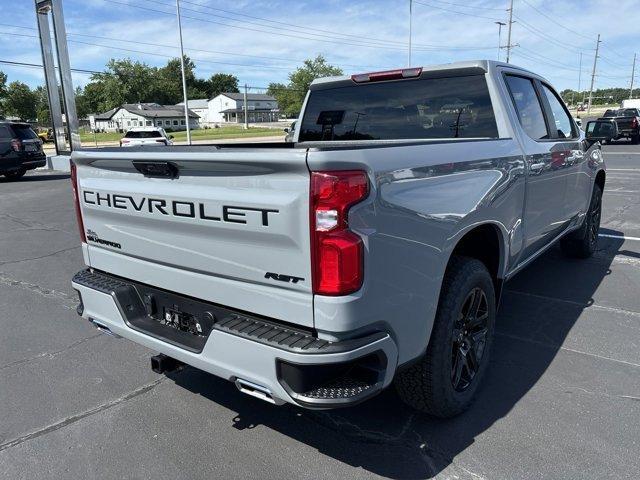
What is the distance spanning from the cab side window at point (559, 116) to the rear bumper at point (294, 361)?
3.34 m

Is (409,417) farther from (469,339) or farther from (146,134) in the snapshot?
(146,134)

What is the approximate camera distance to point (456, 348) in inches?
115

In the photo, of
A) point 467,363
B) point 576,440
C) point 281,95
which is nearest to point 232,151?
point 467,363

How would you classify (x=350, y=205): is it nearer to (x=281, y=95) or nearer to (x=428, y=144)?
(x=428, y=144)

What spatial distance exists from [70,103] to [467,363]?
1744 cm

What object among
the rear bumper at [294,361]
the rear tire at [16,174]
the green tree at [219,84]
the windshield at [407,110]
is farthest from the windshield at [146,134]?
the green tree at [219,84]

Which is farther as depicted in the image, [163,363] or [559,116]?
[559,116]

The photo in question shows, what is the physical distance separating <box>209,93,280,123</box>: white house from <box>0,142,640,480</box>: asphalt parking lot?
126965 millimetres

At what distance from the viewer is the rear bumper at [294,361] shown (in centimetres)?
207

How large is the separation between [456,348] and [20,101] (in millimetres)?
107718

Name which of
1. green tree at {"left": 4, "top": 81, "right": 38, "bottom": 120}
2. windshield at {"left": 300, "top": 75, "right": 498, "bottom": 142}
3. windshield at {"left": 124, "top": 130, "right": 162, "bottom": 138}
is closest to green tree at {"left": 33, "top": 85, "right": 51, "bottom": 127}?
green tree at {"left": 4, "top": 81, "right": 38, "bottom": 120}

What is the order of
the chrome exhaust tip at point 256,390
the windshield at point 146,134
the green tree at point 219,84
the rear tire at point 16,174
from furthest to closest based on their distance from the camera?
1. the green tree at point 219,84
2. the windshield at point 146,134
3. the rear tire at point 16,174
4. the chrome exhaust tip at point 256,390

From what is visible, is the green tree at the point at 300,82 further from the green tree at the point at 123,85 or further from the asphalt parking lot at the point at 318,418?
the asphalt parking lot at the point at 318,418

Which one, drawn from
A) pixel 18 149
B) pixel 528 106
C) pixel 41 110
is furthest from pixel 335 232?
pixel 41 110
